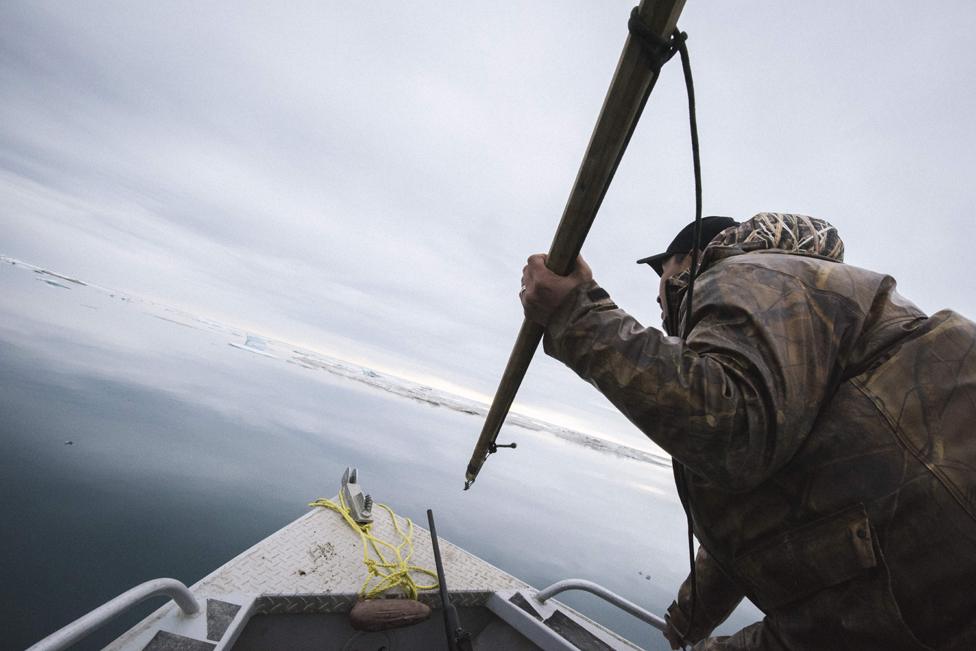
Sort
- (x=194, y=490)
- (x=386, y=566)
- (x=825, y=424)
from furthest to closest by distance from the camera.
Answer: (x=194, y=490) < (x=386, y=566) < (x=825, y=424)

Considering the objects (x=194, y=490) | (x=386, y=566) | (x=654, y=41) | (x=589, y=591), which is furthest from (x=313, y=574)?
(x=194, y=490)

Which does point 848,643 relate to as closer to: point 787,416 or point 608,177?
point 787,416

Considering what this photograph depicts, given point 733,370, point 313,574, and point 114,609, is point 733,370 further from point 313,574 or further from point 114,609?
point 313,574

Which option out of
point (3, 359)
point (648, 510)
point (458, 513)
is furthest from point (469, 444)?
point (3, 359)

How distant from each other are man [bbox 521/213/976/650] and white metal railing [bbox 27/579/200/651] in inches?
89.0

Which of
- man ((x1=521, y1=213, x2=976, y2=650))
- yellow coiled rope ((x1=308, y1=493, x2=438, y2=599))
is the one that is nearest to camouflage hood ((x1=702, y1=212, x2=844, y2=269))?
man ((x1=521, y1=213, x2=976, y2=650))

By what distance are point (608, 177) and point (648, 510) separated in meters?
Answer: 21.6

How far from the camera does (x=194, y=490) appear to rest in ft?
24.1

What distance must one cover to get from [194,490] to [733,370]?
9.31 meters

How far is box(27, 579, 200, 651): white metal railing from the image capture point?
5.22 feet

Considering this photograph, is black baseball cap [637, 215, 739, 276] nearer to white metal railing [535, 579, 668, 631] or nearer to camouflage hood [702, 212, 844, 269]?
camouflage hood [702, 212, 844, 269]

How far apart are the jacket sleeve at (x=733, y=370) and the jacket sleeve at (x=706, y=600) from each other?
1701 mm

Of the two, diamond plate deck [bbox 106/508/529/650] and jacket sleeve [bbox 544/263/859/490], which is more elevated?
jacket sleeve [bbox 544/263/859/490]

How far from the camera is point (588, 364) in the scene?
1.30m
